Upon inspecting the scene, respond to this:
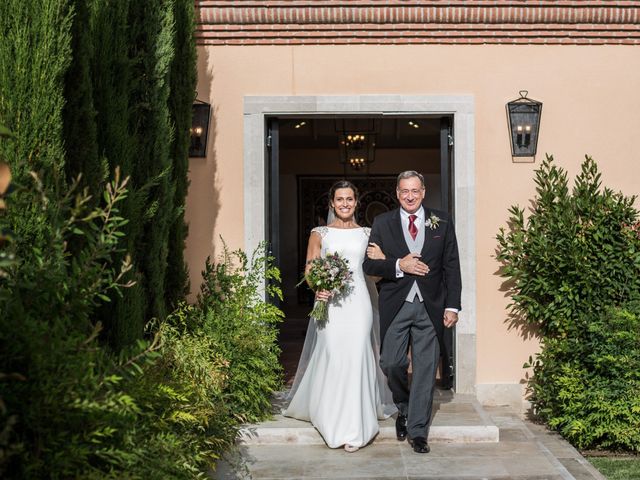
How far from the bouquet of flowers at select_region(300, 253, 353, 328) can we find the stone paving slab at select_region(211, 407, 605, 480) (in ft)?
3.24

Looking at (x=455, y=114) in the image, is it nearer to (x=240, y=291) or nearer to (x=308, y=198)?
(x=240, y=291)

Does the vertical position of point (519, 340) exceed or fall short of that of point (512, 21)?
it falls short

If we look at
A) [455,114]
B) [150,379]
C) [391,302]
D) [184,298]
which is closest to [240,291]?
[184,298]

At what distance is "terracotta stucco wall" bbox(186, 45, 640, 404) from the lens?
6406 millimetres

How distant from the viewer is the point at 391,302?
16.5 feet

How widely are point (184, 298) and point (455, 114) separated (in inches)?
113

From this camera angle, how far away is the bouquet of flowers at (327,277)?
5.17 metres

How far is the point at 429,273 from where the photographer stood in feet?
16.4

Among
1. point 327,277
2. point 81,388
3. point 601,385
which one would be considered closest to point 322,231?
point 327,277

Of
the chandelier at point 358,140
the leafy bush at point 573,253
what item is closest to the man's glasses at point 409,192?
the leafy bush at point 573,253

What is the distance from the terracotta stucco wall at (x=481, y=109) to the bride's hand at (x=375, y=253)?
1.58 metres

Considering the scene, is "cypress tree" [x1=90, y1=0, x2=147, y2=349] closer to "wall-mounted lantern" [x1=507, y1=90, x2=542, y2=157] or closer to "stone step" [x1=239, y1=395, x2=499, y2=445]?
"stone step" [x1=239, y1=395, x2=499, y2=445]

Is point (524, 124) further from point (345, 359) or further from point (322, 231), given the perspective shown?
point (345, 359)

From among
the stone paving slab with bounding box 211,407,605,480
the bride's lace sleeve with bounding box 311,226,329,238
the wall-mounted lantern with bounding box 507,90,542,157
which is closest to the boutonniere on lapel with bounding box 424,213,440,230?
the bride's lace sleeve with bounding box 311,226,329,238
